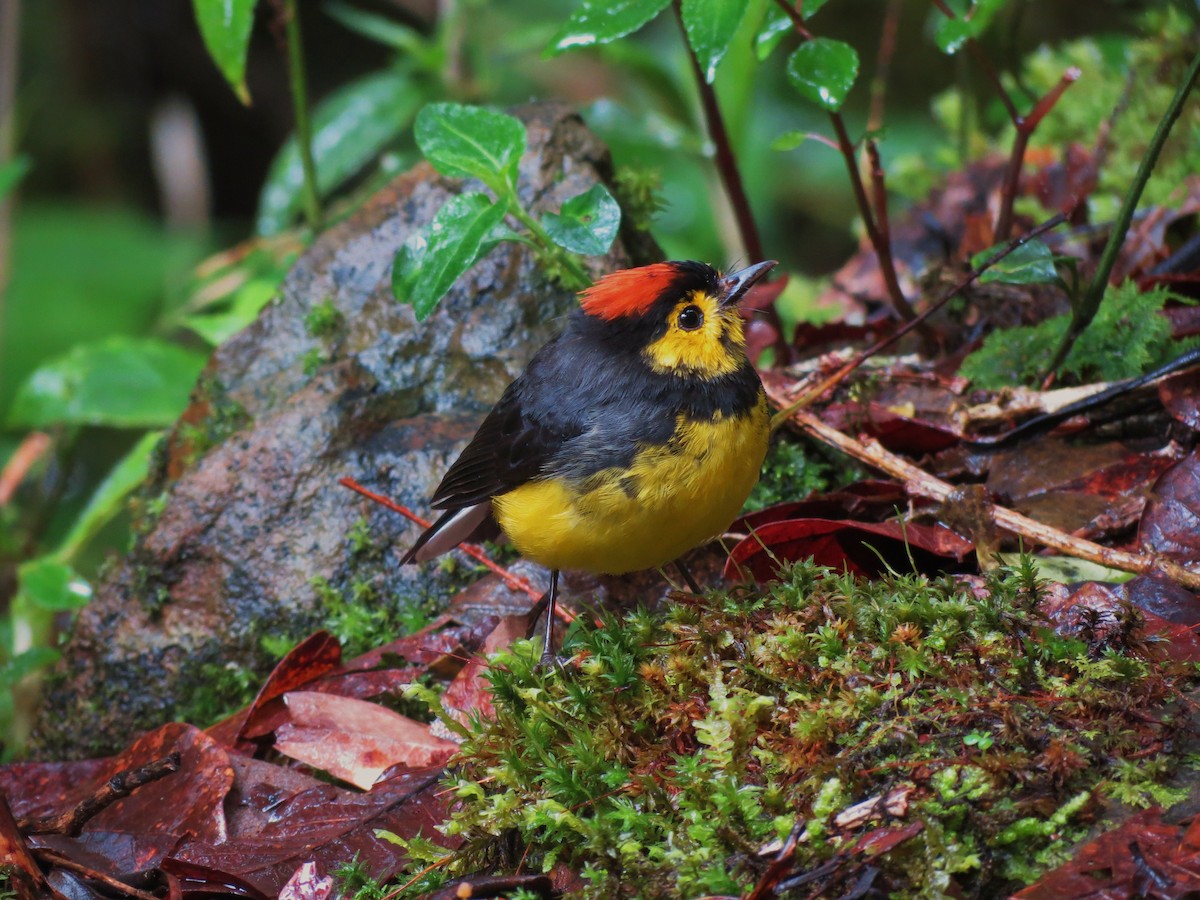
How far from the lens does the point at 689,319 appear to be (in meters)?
3.42

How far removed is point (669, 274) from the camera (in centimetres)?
337

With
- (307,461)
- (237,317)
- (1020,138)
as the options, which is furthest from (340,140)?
(1020,138)

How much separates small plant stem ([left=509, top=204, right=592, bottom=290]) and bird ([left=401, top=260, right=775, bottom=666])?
0.20 meters

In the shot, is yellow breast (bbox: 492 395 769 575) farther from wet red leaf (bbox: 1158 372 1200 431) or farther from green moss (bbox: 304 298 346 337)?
green moss (bbox: 304 298 346 337)

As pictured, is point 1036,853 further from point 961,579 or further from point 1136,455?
point 1136,455

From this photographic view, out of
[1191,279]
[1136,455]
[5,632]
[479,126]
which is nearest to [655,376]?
[479,126]

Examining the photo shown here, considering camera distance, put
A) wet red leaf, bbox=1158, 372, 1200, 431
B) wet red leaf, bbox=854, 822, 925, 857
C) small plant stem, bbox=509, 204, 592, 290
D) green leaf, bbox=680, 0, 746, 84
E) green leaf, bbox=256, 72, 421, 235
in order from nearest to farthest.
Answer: wet red leaf, bbox=854, 822, 925, 857 → green leaf, bbox=680, 0, 746, 84 → wet red leaf, bbox=1158, 372, 1200, 431 → small plant stem, bbox=509, 204, 592, 290 → green leaf, bbox=256, 72, 421, 235

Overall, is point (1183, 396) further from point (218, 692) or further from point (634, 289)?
point (218, 692)

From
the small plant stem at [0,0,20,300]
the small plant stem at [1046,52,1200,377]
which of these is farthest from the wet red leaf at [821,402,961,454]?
the small plant stem at [0,0,20,300]

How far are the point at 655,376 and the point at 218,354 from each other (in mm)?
2104

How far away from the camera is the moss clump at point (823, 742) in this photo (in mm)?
2041

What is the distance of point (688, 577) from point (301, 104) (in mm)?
2812

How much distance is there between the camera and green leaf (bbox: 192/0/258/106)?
154 inches

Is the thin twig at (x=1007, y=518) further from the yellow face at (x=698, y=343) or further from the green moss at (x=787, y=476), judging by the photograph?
the yellow face at (x=698, y=343)
